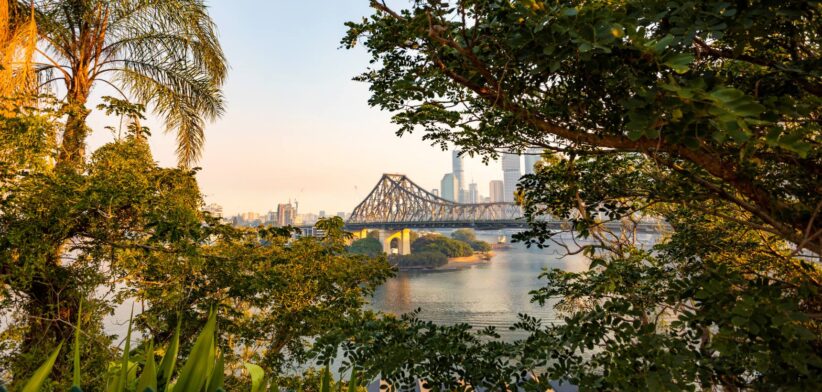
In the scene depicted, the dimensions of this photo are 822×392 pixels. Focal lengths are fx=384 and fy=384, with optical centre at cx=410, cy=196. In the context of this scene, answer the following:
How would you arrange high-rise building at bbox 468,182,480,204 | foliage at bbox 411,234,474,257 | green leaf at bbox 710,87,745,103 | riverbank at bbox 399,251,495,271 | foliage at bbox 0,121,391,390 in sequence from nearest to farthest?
green leaf at bbox 710,87,745,103, foliage at bbox 0,121,391,390, riverbank at bbox 399,251,495,271, foliage at bbox 411,234,474,257, high-rise building at bbox 468,182,480,204

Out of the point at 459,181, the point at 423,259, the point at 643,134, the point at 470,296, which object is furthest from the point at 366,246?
the point at 459,181

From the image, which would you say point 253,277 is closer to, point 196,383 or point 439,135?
point 439,135

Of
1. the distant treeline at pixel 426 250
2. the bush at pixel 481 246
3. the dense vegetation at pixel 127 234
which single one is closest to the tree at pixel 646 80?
the dense vegetation at pixel 127 234

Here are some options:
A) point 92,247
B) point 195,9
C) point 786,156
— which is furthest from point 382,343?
point 195,9

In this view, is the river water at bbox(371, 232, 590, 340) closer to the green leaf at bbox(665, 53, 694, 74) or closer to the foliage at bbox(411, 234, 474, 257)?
the foliage at bbox(411, 234, 474, 257)

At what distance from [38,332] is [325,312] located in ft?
6.43

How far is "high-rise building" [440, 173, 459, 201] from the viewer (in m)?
70.4

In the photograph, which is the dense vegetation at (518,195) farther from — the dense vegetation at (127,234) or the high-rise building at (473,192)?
the high-rise building at (473,192)

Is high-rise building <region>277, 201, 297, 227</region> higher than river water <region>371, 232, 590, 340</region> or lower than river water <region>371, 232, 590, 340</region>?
higher

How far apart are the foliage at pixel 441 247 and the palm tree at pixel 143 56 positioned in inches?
823

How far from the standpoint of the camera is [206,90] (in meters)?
3.94

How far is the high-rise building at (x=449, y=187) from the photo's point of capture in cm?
7042

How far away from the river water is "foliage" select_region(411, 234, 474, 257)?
266 centimetres

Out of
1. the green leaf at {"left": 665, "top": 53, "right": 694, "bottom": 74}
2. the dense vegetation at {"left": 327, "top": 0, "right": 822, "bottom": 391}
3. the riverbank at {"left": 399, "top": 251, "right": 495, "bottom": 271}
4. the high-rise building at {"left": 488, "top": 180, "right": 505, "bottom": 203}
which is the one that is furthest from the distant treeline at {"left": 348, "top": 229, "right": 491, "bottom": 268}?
the green leaf at {"left": 665, "top": 53, "right": 694, "bottom": 74}
